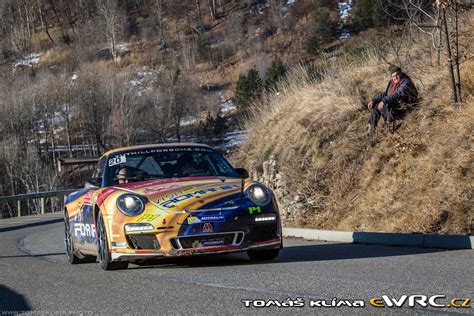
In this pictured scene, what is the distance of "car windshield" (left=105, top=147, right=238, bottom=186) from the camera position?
10.1 meters

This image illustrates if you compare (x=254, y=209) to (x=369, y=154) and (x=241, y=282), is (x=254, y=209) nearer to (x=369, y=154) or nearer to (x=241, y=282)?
(x=241, y=282)

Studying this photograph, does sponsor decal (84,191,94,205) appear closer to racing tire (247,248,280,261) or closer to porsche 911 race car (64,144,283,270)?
porsche 911 race car (64,144,283,270)

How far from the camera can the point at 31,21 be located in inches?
5002

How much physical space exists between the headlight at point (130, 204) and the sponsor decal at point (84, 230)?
→ 0.96m

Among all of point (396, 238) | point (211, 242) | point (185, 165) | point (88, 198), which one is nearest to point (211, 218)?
point (211, 242)

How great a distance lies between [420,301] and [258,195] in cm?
348

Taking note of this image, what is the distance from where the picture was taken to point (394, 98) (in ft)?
49.5

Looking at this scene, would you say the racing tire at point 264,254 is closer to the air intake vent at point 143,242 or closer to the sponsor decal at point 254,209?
the sponsor decal at point 254,209

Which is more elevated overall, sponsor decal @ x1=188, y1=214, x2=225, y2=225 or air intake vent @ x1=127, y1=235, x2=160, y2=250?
sponsor decal @ x1=188, y1=214, x2=225, y2=225

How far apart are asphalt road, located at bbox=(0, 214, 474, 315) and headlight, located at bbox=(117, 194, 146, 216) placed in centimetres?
66

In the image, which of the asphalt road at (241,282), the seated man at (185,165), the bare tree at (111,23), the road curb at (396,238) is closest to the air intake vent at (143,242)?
the asphalt road at (241,282)

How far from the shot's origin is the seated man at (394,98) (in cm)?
1499

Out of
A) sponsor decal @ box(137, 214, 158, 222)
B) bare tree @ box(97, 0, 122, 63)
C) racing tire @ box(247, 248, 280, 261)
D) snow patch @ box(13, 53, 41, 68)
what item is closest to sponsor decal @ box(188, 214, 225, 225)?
sponsor decal @ box(137, 214, 158, 222)

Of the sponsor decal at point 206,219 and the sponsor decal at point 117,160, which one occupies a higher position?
the sponsor decal at point 117,160
